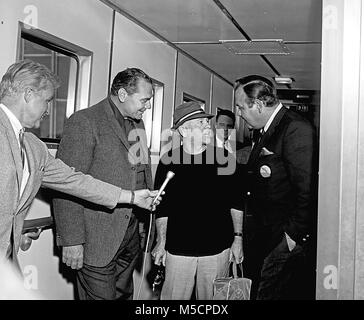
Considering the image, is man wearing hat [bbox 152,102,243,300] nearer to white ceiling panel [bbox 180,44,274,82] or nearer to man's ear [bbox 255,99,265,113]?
man's ear [bbox 255,99,265,113]

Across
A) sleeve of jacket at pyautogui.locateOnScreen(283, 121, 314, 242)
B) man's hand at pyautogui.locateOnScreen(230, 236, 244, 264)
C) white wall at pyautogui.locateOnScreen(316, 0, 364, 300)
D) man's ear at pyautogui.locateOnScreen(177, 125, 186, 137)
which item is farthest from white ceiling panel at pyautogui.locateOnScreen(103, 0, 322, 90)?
white wall at pyautogui.locateOnScreen(316, 0, 364, 300)

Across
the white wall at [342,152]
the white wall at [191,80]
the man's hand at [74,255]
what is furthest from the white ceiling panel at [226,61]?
the white wall at [342,152]

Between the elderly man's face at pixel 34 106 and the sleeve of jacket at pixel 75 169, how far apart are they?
0.61 meters

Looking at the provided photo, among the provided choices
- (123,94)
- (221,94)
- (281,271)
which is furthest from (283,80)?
(281,271)

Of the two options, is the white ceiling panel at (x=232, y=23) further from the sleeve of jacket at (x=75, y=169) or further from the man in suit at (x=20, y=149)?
the man in suit at (x=20, y=149)

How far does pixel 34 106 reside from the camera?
5.56ft

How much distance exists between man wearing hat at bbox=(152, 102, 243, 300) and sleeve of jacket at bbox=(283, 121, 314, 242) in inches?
18.6

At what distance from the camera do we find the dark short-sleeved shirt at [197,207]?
257 cm

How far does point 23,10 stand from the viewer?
2.20 metres

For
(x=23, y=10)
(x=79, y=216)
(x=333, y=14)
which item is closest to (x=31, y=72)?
(x=23, y=10)

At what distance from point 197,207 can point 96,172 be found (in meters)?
0.61

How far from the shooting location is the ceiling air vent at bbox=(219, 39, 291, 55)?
425 centimetres
